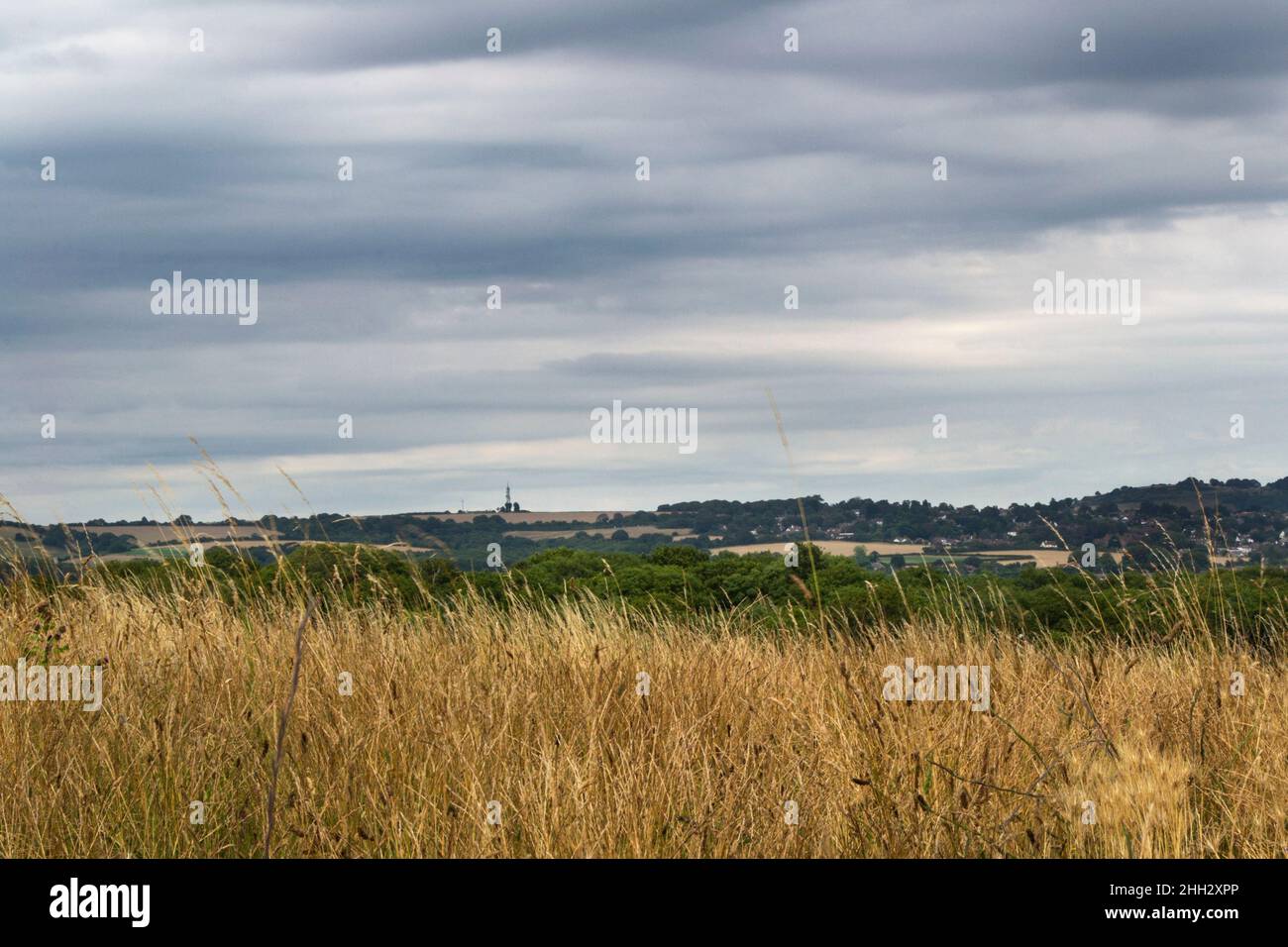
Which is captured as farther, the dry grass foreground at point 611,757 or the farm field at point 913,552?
the farm field at point 913,552

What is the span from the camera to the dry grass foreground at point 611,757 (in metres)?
4.50

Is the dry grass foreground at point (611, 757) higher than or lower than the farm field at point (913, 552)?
lower

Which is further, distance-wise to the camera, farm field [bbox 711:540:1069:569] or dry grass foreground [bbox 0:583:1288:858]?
farm field [bbox 711:540:1069:569]

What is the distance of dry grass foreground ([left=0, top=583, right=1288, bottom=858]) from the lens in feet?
14.8

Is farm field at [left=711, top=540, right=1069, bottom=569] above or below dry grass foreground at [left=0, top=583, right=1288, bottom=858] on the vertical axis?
above

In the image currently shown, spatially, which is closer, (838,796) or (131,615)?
(838,796)

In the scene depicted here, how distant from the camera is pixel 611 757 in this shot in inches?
228
